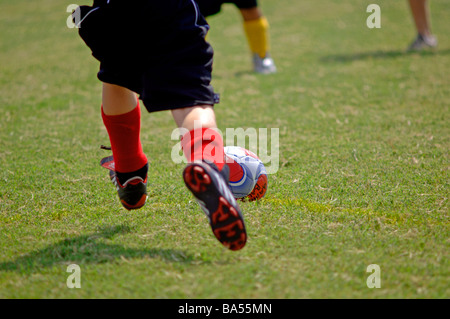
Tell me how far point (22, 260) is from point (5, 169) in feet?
4.04

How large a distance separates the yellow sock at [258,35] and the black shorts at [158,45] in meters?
3.64

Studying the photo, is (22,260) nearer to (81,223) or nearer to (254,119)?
(81,223)

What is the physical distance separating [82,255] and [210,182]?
64 cm

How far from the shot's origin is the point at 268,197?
8.29ft

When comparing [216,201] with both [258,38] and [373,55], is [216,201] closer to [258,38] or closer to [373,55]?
[258,38]

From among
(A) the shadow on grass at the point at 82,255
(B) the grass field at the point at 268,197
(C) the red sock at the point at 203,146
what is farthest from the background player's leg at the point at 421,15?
(A) the shadow on grass at the point at 82,255

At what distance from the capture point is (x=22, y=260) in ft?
6.49

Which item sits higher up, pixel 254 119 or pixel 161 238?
pixel 254 119

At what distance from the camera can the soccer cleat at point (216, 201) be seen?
1.73m

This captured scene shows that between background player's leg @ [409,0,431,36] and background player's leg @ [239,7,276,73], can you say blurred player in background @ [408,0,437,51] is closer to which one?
background player's leg @ [409,0,431,36]

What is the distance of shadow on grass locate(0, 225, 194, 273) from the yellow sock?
386 cm

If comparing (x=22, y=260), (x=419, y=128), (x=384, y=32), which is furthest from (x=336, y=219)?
(x=384, y=32)

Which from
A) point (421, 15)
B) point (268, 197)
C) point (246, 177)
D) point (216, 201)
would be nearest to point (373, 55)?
point (421, 15)

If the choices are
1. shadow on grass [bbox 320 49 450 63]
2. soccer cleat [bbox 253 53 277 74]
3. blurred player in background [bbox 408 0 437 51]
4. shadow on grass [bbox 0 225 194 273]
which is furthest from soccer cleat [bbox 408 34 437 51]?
shadow on grass [bbox 0 225 194 273]
